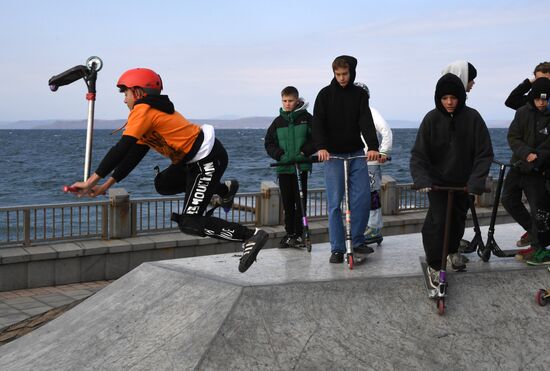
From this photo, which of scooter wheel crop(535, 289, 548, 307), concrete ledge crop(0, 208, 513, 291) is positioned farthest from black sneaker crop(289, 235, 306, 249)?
concrete ledge crop(0, 208, 513, 291)

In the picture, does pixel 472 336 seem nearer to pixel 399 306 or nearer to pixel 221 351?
pixel 399 306

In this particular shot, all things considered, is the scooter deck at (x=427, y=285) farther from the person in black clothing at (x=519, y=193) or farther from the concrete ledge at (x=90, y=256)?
the concrete ledge at (x=90, y=256)

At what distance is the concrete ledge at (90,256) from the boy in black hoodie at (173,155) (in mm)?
5411

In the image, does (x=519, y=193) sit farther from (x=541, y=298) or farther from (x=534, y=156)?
(x=541, y=298)

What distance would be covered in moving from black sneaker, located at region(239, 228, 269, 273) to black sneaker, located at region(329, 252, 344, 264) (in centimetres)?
111

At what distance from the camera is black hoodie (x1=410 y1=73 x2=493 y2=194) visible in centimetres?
646

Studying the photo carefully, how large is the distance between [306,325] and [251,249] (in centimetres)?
92

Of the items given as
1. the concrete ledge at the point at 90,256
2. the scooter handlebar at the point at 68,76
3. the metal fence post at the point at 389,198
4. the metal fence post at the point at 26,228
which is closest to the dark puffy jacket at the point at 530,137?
the scooter handlebar at the point at 68,76

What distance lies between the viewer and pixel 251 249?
661 centimetres

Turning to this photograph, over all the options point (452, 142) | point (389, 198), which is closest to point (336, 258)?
point (452, 142)

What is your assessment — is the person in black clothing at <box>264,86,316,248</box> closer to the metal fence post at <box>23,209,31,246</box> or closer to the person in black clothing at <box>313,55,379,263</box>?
the person in black clothing at <box>313,55,379,263</box>

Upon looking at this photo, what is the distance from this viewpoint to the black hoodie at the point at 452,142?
6.46 meters

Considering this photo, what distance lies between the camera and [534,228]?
7398mm

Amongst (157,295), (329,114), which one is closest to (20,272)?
(157,295)
